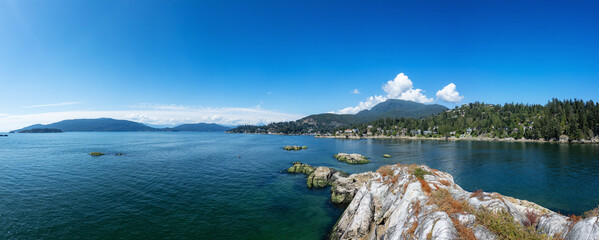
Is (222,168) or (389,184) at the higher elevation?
(389,184)

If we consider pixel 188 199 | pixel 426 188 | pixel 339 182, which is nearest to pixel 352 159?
pixel 339 182

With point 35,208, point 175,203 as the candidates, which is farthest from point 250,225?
point 35,208

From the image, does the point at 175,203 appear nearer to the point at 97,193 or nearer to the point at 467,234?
the point at 97,193

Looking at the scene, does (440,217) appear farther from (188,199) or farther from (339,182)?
(188,199)

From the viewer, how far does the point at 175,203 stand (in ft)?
103

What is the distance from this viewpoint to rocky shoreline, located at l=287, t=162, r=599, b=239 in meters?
11.1

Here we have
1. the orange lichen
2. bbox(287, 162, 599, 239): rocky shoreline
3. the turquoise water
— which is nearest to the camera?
bbox(287, 162, 599, 239): rocky shoreline

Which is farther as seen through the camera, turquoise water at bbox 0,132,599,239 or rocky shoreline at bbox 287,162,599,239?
turquoise water at bbox 0,132,599,239

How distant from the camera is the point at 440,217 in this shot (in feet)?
40.3

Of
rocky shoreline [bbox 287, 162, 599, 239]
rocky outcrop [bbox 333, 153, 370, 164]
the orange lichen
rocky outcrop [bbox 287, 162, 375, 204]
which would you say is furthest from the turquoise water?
rocky outcrop [bbox 333, 153, 370, 164]

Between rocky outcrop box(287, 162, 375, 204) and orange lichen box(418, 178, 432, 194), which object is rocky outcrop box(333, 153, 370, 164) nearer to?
rocky outcrop box(287, 162, 375, 204)

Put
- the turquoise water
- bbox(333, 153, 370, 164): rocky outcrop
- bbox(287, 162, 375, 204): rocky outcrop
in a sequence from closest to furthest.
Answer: the turquoise water, bbox(287, 162, 375, 204): rocky outcrop, bbox(333, 153, 370, 164): rocky outcrop

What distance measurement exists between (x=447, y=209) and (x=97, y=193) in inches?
1822

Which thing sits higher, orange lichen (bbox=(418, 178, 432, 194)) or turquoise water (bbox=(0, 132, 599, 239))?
orange lichen (bbox=(418, 178, 432, 194))
